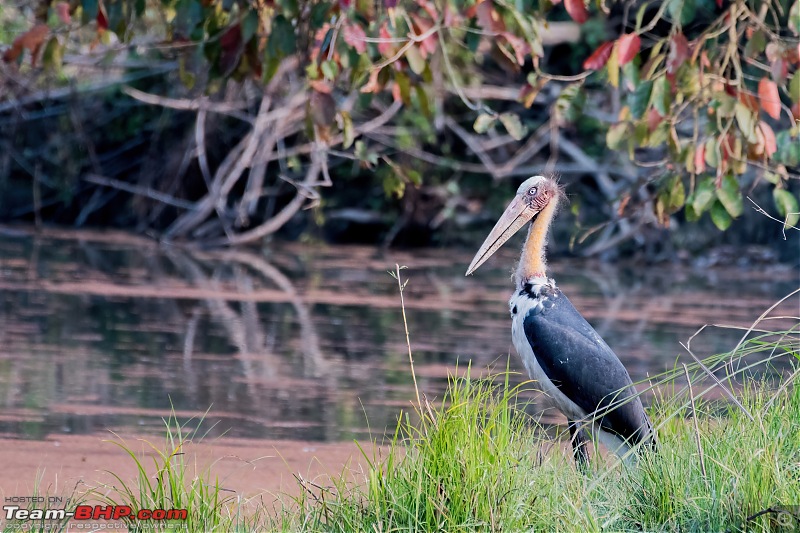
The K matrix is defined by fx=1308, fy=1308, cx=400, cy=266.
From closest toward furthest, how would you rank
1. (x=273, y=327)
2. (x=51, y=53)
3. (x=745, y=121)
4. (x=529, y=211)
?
(x=745, y=121)
(x=529, y=211)
(x=51, y=53)
(x=273, y=327)

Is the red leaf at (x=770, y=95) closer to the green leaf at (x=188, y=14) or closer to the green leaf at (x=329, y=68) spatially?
the green leaf at (x=329, y=68)

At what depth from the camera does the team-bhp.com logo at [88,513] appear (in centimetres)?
392

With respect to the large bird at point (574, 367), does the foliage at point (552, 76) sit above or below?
above

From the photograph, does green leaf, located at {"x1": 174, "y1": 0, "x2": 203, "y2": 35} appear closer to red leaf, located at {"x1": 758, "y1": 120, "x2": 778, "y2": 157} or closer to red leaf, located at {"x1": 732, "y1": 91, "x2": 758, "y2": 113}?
red leaf, located at {"x1": 732, "y1": 91, "x2": 758, "y2": 113}

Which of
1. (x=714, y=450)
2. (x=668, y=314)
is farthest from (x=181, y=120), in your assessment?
(x=714, y=450)

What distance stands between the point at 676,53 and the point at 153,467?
291cm

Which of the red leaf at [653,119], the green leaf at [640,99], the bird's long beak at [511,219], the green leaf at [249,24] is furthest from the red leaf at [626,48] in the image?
the green leaf at [249,24]

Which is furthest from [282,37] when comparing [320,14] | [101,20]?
[101,20]

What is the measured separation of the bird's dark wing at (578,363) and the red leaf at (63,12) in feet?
10.1

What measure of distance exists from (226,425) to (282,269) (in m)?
7.02

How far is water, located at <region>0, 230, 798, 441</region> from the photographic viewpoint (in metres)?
6.62

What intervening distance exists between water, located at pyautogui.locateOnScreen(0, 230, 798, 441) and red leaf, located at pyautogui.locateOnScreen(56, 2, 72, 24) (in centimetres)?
→ 192

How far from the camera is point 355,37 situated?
20.5 feet

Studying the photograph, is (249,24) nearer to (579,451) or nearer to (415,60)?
(415,60)
